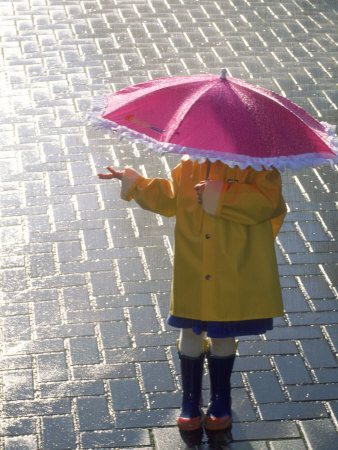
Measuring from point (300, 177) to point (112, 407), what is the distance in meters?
3.14

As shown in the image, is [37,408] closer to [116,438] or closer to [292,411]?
[116,438]

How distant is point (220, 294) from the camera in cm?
379

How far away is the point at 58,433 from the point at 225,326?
1.03 m

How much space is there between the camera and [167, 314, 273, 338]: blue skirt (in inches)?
152

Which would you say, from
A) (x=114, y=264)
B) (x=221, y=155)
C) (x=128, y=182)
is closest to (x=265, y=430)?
(x=128, y=182)

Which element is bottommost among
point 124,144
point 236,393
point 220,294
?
point 124,144

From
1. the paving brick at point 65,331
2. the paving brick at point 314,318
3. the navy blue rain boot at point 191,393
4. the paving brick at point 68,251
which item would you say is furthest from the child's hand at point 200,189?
the paving brick at point 68,251

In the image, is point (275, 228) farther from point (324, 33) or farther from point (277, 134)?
point (324, 33)

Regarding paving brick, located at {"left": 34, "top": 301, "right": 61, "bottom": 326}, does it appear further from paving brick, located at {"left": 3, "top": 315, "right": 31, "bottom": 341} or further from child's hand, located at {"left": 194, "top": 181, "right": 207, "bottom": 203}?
child's hand, located at {"left": 194, "top": 181, "right": 207, "bottom": 203}

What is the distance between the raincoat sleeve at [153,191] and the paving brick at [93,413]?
115 cm

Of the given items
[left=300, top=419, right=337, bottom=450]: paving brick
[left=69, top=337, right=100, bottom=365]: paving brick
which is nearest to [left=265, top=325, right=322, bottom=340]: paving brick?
[left=300, top=419, right=337, bottom=450]: paving brick

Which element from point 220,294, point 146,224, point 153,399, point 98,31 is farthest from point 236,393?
point 98,31

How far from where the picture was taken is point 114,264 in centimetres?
563

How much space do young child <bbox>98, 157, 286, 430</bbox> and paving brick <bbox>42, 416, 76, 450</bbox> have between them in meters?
0.80
